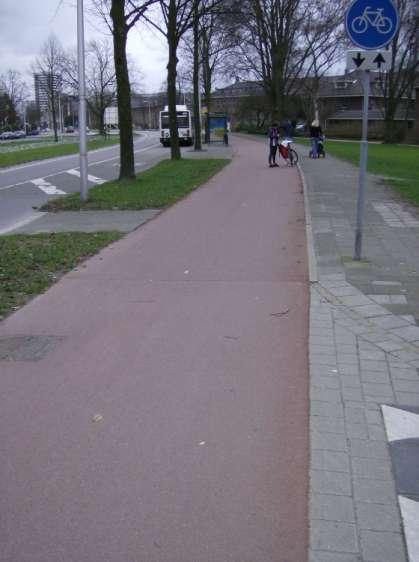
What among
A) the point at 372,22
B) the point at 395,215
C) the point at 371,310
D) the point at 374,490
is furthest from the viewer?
the point at 395,215

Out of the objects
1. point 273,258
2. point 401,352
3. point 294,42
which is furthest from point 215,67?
point 401,352

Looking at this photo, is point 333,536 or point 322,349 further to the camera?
point 322,349

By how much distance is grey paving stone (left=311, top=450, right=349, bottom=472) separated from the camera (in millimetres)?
3770

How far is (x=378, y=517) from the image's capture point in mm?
3299

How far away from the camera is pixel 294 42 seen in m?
58.1

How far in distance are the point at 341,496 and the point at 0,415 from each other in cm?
224

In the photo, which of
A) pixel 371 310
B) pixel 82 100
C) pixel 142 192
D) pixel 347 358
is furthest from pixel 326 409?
pixel 142 192

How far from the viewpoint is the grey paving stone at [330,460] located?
377 centimetres

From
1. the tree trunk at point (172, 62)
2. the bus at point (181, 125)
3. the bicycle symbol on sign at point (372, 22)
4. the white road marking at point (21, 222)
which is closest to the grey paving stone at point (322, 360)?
the bicycle symbol on sign at point (372, 22)

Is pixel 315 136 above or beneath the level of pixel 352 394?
above

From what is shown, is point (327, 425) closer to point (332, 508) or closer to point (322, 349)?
point (332, 508)

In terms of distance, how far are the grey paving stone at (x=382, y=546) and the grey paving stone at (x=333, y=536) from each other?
5 centimetres

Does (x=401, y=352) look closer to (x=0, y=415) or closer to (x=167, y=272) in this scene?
(x=0, y=415)

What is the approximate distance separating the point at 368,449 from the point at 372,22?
5730mm
